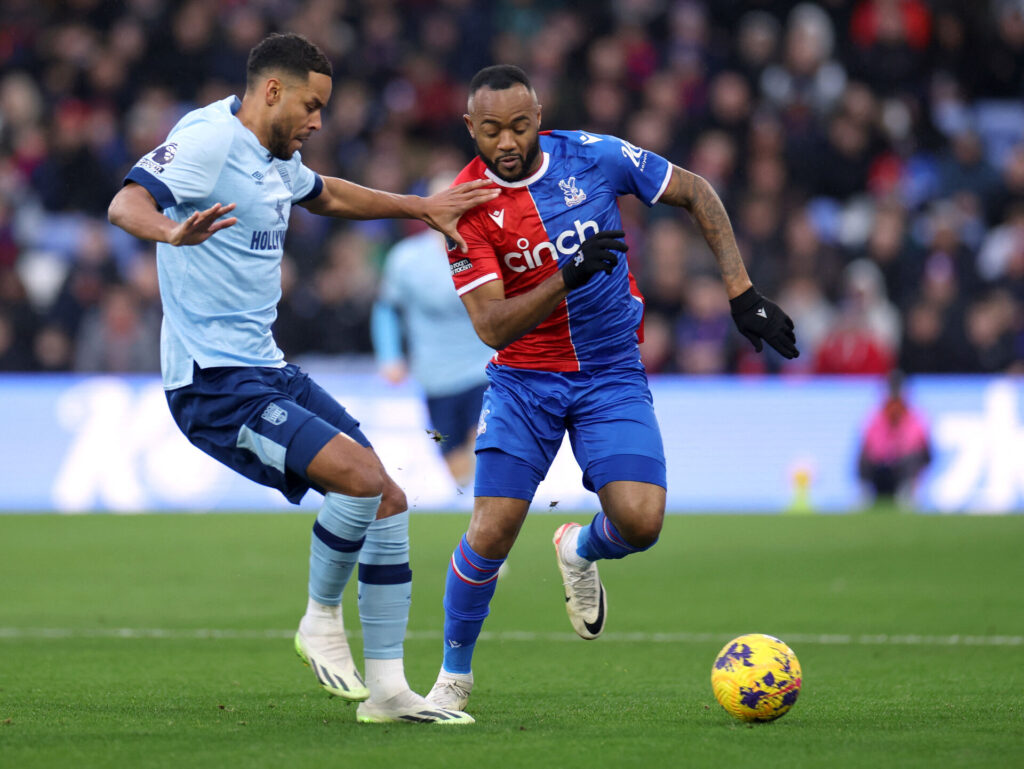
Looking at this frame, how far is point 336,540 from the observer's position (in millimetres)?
5746

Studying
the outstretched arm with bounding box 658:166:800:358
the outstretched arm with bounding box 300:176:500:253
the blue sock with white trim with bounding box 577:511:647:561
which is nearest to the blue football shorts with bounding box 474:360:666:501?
the blue sock with white trim with bounding box 577:511:647:561

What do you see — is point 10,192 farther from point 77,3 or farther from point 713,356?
point 713,356

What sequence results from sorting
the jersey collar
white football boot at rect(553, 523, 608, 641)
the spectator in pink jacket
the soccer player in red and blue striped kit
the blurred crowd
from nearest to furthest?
the soccer player in red and blue striped kit
the jersey collar
white football boot at rect(553, 523, 608, 641)
the spectator in pink jacket
the blurred crowd

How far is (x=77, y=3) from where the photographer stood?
19688 mm

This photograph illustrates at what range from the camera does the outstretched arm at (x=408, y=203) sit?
6059 mm

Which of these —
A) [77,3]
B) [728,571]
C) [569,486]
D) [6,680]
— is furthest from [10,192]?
[6,680]

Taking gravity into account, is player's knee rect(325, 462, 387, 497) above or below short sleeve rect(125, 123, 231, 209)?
below

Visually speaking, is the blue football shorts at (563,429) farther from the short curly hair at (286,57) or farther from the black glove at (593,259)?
the short curly hair at (286,57)

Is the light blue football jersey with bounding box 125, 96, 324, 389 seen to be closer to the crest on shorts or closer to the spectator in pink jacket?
the crest on shorts

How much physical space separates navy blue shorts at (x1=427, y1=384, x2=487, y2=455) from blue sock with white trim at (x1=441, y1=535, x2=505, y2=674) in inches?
193

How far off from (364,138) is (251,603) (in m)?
9.90

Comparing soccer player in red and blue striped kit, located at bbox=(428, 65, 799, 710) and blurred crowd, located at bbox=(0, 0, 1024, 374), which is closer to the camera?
soccer player in red and blue striped kit, located at bbox=(428, 65, 799, 710)

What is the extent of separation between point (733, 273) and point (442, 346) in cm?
510

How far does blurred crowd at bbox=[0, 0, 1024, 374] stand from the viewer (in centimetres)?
1619
